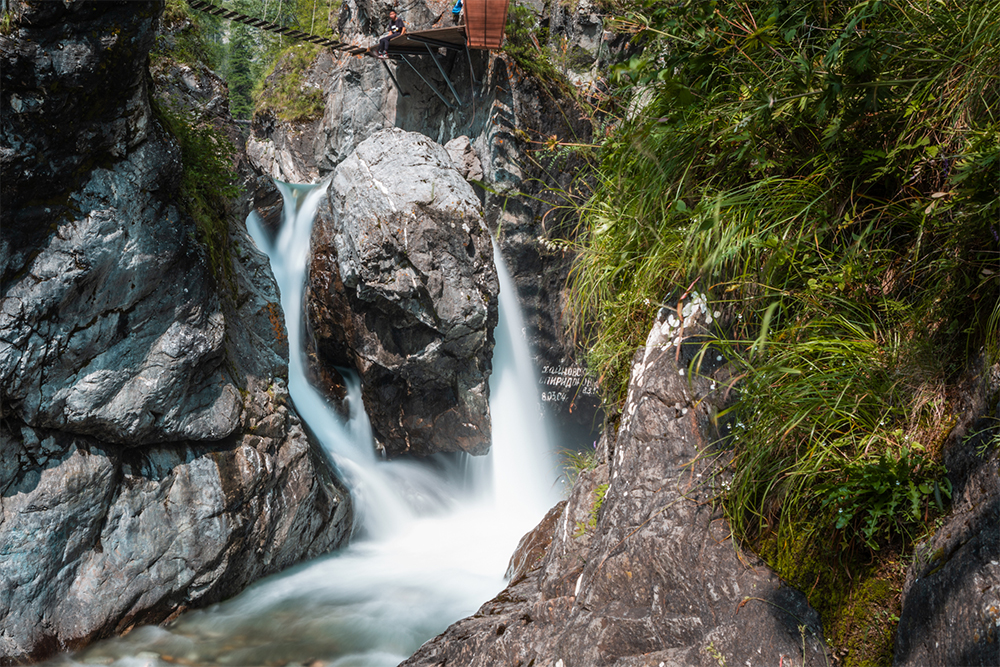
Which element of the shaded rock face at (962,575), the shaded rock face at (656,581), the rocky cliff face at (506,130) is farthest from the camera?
the rocky cliff face at (506,130)

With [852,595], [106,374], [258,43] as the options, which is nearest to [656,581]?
[852,595]

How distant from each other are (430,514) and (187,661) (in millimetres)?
4089

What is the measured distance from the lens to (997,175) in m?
1.54

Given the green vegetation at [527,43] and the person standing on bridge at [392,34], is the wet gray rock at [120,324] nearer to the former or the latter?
the green vegetation at [527,43]

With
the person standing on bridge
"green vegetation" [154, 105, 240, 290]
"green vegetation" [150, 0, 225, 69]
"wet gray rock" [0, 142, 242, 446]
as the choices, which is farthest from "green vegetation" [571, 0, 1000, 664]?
the person standing on bridge

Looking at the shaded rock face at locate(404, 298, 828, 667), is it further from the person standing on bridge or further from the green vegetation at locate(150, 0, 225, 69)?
the person standing on bridge

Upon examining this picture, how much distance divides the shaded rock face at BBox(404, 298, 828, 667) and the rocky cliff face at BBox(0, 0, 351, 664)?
409cm

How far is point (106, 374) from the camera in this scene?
5484 millimetres

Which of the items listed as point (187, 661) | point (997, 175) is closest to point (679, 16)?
point (997, 175)

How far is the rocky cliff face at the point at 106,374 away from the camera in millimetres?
4934

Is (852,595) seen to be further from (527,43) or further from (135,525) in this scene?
(527,43)

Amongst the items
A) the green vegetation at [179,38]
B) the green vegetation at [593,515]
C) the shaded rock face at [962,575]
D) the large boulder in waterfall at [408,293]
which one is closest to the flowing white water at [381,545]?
the large boulder in waterfall at [408,293]

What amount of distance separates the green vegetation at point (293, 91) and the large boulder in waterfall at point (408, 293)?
338 inches

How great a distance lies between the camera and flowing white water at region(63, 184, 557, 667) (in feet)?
17.4
